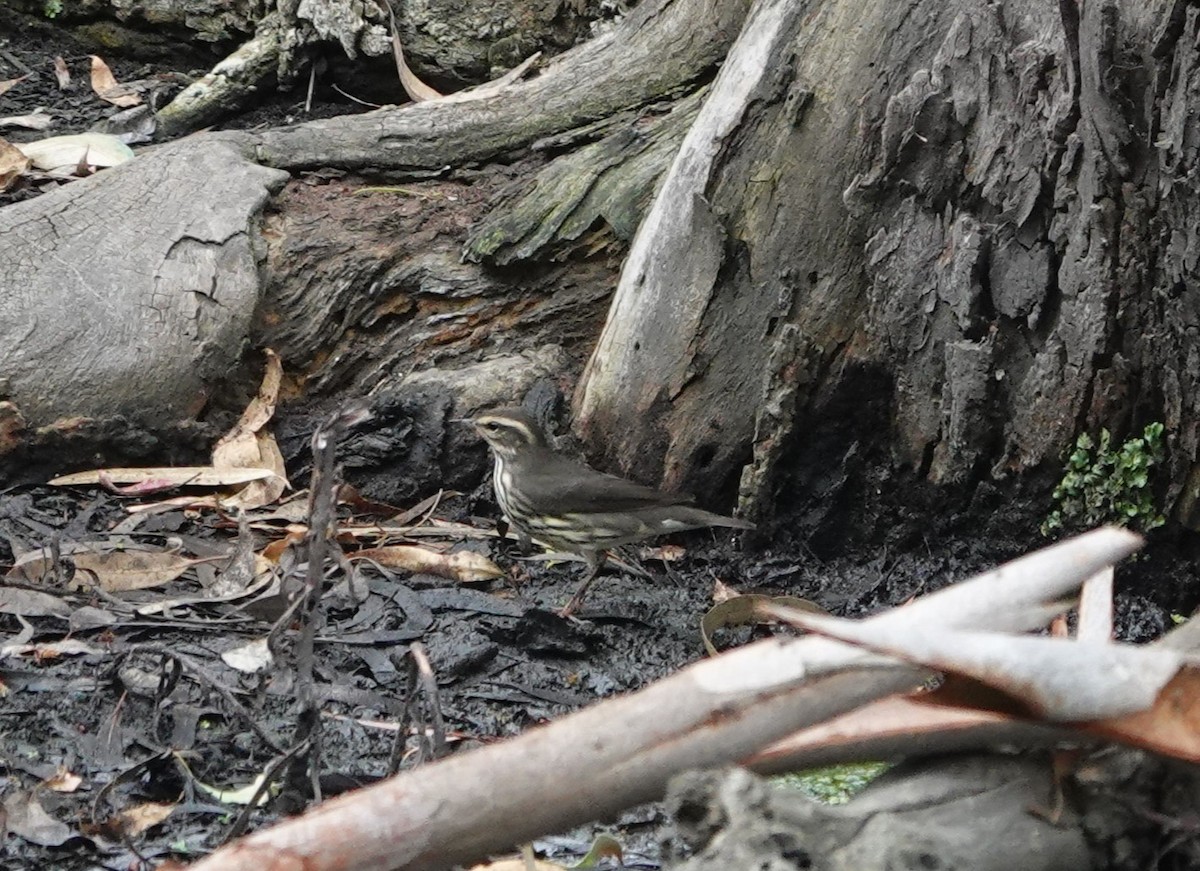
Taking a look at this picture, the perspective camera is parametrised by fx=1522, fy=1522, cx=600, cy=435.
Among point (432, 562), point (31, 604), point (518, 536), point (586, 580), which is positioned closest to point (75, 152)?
point (518, 536)

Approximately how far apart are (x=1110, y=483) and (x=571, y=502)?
1.94m

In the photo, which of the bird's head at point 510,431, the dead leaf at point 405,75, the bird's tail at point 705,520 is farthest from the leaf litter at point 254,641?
the dead leaf at point 405,75

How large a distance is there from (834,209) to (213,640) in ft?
8.88

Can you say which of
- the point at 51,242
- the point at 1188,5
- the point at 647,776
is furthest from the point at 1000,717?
the point at 51,242

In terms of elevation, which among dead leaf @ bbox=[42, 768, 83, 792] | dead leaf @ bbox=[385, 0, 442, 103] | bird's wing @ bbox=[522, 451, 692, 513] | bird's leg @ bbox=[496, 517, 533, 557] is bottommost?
bird's leg @ bbox=[496, 517, 533, 557]

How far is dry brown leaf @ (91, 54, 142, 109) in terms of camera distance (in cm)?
832

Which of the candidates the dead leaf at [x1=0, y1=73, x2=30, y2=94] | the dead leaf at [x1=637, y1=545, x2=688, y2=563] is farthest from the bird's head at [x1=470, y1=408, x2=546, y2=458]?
the dead leaf at [x1=0, y1=73, x2=30, y2=94]

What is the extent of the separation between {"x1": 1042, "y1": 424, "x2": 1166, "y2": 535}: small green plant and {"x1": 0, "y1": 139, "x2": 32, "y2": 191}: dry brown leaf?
494cm

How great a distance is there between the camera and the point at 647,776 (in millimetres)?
2158

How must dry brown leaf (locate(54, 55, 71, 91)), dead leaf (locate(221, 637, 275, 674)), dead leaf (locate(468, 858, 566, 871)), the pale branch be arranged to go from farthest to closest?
dry brown leaf (locate(54, 55, 71, 91)) → dead leaf (locate(221, 637, 275, 674)) → dead leaf (locate(468, 858, 566, 871)) → the pale branch

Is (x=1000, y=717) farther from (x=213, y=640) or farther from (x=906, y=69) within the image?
(x=906, y=69)

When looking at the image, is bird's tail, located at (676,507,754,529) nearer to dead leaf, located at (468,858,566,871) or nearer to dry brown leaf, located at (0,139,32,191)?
dead leaf, located at (468,858,566,871)

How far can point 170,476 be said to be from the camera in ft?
20.1

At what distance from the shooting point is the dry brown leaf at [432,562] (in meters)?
5.69
